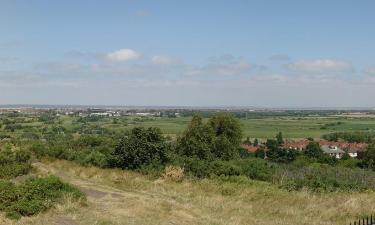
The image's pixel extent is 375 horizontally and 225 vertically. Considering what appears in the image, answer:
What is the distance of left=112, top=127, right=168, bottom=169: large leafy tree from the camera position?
25469 mm

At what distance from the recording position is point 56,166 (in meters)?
27.5

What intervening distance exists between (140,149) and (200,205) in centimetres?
920

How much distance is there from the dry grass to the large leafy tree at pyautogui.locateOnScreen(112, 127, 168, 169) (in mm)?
2631

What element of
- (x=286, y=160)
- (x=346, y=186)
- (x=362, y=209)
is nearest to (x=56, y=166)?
(x=346, y=186)

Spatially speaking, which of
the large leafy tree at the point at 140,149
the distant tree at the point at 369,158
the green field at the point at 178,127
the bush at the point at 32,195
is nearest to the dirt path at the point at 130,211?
the bush at the point at 32,195

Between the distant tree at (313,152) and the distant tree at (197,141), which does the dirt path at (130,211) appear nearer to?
the distant tree at (197,141)

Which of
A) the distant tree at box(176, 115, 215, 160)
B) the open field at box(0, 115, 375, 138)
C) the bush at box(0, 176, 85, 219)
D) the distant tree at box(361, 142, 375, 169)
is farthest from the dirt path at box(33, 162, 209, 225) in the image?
the open field at box(0, 115, 375, 138)

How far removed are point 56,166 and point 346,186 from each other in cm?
1553

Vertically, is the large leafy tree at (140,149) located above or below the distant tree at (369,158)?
above

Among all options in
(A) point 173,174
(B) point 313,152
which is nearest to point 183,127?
(B) point 313,152

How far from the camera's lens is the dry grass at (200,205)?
14.0 m

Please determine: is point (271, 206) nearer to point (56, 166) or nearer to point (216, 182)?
point (216, 182)

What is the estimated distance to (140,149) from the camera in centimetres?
2545

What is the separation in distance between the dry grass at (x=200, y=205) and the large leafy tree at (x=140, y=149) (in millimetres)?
2631
